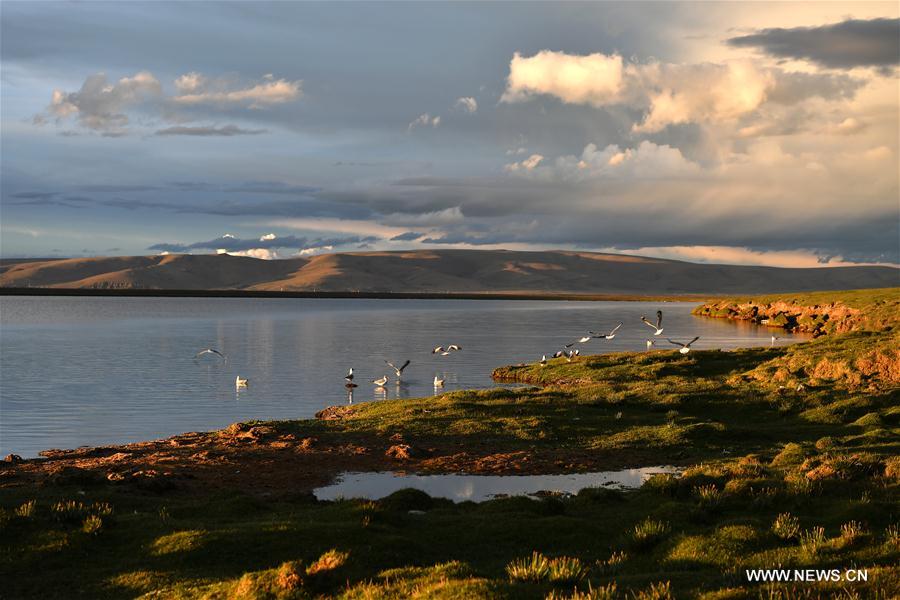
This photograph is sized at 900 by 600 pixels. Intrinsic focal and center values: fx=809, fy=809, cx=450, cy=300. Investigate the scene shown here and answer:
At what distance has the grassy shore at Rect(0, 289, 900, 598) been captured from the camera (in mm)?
13945

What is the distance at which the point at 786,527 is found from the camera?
16.6 metres

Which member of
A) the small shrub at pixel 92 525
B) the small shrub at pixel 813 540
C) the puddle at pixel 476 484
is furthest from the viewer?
the puddle at pixel 476 484

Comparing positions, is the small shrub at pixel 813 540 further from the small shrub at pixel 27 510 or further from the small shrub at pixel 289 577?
the small shrub at pixel 27 510

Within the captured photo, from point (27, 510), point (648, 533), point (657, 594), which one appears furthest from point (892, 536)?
point (27, 510)

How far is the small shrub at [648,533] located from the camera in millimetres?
16703

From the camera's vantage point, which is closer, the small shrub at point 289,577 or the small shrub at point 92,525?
the small shrub at point 289,577

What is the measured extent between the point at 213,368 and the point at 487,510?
51.0 meters

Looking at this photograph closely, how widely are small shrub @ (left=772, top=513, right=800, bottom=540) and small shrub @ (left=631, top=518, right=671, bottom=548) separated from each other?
7.13ft

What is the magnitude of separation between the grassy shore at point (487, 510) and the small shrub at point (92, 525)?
10cm

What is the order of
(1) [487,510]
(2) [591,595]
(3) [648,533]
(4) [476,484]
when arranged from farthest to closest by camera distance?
1. (4) [476,484]
2. (1) [487,510]
3. (3) [648,533]
4. (2) [591,595]

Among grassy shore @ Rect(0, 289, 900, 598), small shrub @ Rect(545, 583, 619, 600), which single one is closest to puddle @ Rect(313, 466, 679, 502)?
grassy shore @ Rect(0, 289, 900, 598)

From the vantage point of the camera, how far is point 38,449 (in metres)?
34.0

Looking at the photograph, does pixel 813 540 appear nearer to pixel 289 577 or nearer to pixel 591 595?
pixel 591 595

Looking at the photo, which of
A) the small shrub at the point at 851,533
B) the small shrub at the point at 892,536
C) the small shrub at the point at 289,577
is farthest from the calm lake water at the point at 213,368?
the small shrub at the point at 892,536
